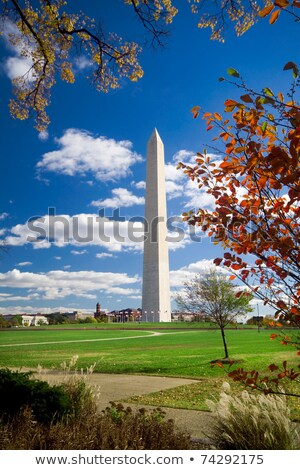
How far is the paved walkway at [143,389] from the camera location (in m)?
7.08

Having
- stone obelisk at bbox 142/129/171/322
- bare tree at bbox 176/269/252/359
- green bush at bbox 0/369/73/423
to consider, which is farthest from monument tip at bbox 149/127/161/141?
green bush at bbox 0/369/73/423

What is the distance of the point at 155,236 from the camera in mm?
56219

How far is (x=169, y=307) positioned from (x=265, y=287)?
197 ft

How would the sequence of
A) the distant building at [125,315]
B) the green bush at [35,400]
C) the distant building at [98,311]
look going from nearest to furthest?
1. the green bush at [35,400]
2. the distant building at [98,311]
3. the distant building at [125,315]

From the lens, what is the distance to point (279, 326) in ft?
13.8

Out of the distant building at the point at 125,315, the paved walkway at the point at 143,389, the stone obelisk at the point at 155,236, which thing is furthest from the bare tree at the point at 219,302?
the distant building at the point at 125,315

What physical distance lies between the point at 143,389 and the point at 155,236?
1779 inches

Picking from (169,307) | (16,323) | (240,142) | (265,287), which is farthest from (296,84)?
(16,323)

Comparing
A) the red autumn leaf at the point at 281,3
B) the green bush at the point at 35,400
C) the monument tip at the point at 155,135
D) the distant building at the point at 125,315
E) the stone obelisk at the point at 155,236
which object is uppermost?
the monument tip at the point at 155,135

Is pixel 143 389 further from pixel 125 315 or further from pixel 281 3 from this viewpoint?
pixel 125 315

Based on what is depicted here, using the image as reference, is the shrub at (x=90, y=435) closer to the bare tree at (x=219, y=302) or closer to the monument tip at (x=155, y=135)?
the bare tree at (x=219, y=302)

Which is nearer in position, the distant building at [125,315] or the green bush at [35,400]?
the green bush at [35,400]

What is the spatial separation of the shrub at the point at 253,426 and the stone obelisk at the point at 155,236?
4901cm

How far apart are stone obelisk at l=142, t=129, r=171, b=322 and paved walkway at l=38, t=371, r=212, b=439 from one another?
40456 mm
